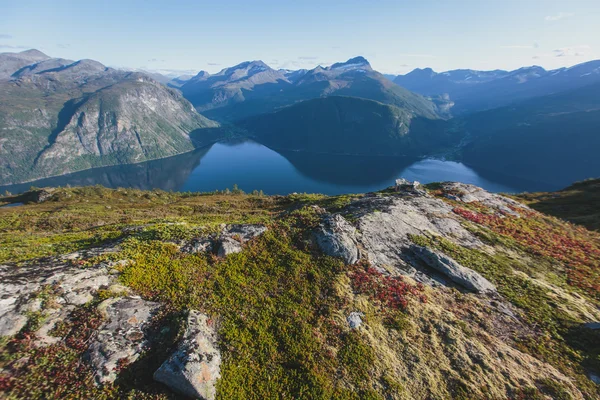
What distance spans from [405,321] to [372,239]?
8.52 m

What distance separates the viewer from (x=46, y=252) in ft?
58.9

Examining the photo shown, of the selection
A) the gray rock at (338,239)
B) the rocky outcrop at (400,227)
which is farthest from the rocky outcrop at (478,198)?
the gray rock at (338,239)

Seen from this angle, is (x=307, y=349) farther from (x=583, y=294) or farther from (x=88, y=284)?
(x=583, y=294)

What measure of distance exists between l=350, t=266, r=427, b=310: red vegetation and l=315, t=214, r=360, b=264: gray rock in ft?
4.42

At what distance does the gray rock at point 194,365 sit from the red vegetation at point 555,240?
102 feet

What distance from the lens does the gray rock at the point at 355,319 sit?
52.5ft

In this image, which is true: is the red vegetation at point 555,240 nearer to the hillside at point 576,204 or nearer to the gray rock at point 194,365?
the hillside at point 576,204

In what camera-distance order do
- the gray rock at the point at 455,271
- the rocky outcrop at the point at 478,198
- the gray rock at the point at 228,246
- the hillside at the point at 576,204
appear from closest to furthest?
1. the gray rock at the point at 228,246
2. the gray rock at the point at 455,271
3. the rocky outcrop at the point at 478,198
4. the hillside at the point at 576,204

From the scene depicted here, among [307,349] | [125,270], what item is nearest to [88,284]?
[125,270]

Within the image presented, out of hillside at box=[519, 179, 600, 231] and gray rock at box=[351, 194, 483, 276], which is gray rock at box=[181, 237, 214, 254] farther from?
hillside at box=[519, 179, 600, 231]

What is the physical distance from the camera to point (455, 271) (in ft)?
71.6

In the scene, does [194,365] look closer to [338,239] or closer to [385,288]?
[385,288]

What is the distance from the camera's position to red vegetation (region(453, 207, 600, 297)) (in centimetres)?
2643

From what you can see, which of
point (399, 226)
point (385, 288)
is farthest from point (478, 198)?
point (385, 288)
